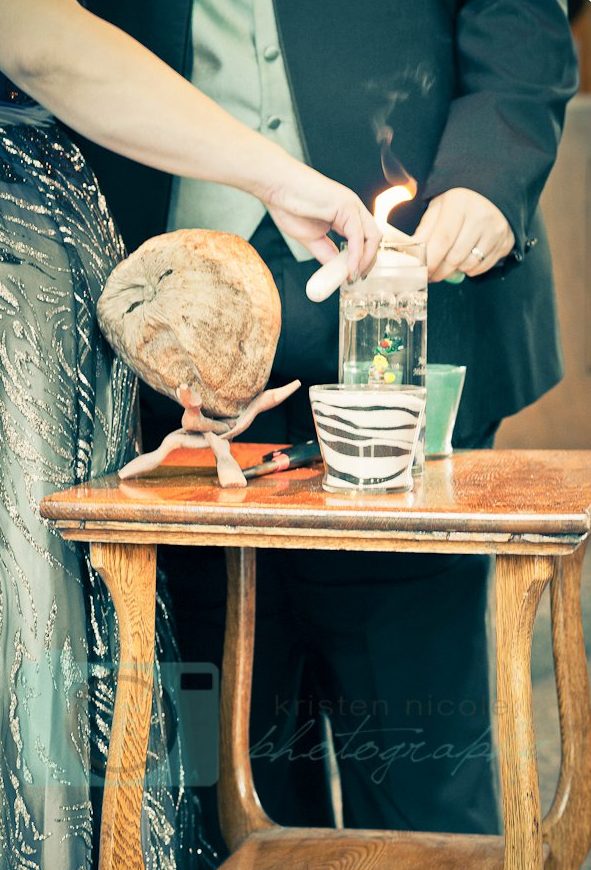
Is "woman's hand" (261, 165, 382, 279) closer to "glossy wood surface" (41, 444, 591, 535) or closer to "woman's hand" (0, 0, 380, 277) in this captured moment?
"woman's hand" (0, 0, 380, 277)

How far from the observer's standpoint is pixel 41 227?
0.96 m

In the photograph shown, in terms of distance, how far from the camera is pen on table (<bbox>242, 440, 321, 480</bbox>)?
95cm

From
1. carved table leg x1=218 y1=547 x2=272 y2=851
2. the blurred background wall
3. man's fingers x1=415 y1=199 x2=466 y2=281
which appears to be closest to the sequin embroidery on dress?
carved table leg x1=218 y1=547 x2=272 y2=851

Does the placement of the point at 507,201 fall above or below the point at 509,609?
above

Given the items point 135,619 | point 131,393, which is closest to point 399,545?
point 135,619

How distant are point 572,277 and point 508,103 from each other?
2.77 m

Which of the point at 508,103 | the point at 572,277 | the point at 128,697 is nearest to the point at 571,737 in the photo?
the point at 128,697

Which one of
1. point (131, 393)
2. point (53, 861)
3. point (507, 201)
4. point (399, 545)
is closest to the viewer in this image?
point (399, 545)

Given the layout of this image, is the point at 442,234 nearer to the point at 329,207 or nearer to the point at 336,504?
the point at 329,207

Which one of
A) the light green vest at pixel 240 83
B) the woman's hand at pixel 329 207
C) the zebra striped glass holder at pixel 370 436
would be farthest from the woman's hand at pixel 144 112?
the light green vest at pixel 240 83

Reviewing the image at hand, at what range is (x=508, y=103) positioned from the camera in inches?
47.3

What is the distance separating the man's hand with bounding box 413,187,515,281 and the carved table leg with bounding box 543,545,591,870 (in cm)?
30

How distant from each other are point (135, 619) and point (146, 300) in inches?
9.7

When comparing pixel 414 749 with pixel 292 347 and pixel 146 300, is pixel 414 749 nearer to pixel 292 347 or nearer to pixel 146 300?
pixel 292 347
